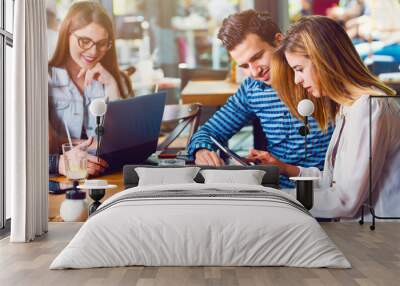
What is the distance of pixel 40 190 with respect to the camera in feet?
21.5

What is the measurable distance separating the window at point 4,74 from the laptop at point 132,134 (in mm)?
1287

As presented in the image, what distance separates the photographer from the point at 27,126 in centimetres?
621

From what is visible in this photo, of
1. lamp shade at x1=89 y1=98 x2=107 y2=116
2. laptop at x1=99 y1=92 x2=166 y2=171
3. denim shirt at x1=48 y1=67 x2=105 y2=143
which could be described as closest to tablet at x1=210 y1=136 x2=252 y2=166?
laptop at x1=99 y1=92 x2=166 y2=171

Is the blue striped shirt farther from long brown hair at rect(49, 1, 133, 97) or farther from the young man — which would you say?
long brown hair at rect(49, 1, 133, 97)

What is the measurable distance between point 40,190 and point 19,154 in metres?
0.55

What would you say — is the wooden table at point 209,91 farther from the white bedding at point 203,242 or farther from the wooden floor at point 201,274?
the white bedding at point 203,242

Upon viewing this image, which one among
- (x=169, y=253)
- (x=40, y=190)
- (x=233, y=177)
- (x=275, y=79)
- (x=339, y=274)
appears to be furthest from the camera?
(x=275, y=79)

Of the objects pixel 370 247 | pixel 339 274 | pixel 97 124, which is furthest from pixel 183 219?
pixel 97 124

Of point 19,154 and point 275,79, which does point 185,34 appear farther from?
point 19,154

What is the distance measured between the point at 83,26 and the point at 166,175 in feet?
7.16

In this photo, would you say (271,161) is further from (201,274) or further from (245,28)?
(201,274)

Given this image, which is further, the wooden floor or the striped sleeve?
the striped sleeve

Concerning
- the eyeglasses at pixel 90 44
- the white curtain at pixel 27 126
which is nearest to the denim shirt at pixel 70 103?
the eyeglasses at pixel 90 44

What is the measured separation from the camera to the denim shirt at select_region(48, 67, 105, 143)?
7883 mm
